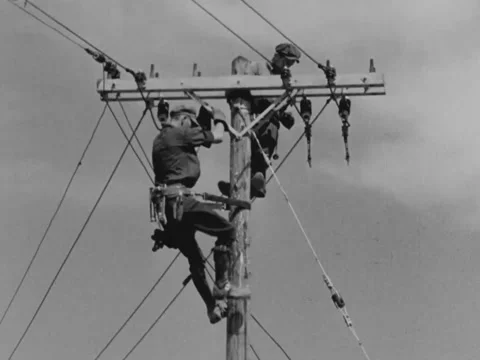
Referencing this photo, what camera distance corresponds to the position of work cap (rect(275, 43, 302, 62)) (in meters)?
9.48

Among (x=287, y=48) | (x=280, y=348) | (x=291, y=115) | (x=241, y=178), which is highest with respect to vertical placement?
(x=287, y=48)

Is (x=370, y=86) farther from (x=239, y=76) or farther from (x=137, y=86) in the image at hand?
(x=137, y=86)

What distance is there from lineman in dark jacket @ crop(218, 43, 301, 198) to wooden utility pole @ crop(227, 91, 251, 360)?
0.21 metres

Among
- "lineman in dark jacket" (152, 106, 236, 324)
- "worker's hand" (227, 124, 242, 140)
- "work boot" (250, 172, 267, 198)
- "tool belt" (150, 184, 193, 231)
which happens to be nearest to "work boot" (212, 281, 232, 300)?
"lineman in dark jacket" (152, 106, 236, 324)

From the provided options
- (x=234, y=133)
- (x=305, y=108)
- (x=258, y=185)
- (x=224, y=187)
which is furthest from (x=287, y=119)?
(x=224, y=187)

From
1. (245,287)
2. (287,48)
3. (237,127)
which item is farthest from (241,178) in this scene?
(287,48)

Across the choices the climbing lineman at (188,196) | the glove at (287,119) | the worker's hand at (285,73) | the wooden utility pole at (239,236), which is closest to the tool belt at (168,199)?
the climbing lineman at (188,196)

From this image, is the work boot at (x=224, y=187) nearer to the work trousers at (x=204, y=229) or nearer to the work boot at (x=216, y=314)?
the work trousers at (x=204, y=229)

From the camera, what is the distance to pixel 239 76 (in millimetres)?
8875

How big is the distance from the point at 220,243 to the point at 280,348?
1.67 metres

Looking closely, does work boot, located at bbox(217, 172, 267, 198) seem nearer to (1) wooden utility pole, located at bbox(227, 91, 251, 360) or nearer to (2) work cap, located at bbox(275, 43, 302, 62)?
(1) wooden utility pole, located at bbox(227, 91, 251, 360)

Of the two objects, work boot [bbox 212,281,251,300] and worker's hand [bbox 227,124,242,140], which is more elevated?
worker's hand [bbox 227,124,242,140]

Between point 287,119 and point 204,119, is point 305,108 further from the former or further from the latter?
point 204,119

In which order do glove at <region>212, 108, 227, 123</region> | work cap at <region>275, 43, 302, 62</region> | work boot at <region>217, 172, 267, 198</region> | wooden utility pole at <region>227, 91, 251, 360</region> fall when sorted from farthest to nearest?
work cap at <region>275, 43, 302, 62</region> < work boot at <region>217, 172, 267, 198</region> < glove at <region>212, 108, 227, 123</region> < wooden utility pole at <region>227, 91, 251, 360</region>
